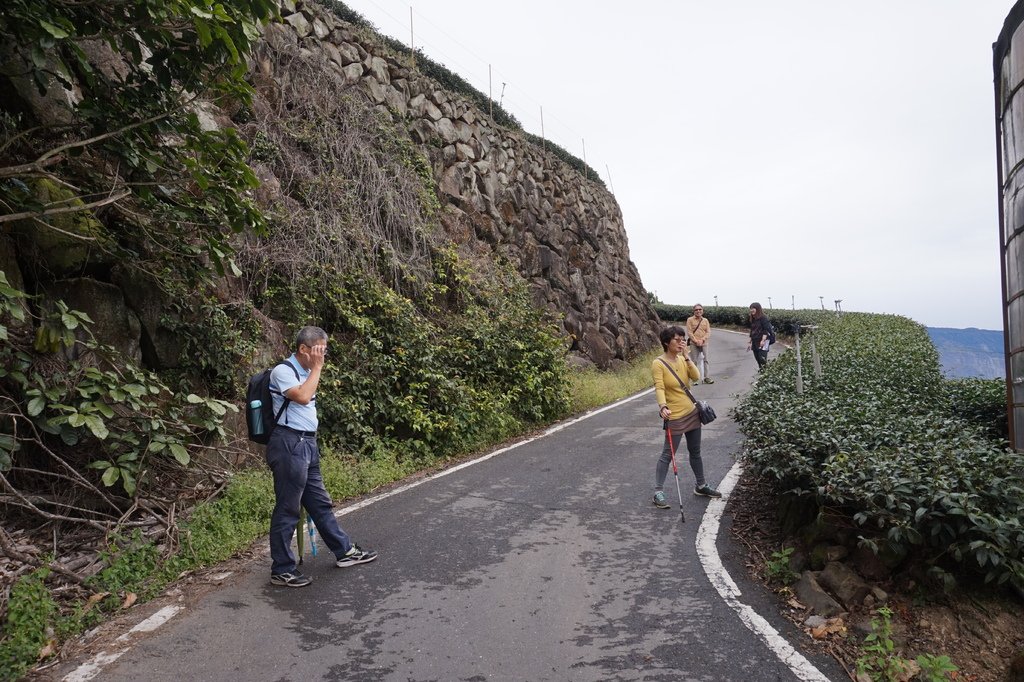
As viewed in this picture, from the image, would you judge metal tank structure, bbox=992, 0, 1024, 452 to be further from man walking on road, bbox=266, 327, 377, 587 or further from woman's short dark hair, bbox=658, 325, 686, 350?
man walking on road, bbox=266, 327, 377, 587

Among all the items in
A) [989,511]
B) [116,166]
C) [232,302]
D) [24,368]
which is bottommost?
[989,511]

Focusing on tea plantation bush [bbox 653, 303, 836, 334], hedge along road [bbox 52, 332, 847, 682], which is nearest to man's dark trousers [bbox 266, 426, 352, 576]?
hedge along road [bbox 52, 332, 847, 682]

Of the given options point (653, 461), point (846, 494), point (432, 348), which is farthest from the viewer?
point (432, 348)

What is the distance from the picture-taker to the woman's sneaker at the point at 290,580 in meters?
4.70

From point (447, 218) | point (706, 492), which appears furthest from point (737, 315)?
point (706, 492)

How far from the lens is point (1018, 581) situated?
12.6ft

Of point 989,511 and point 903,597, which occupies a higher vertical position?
point 989,511

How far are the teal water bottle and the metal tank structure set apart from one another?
7.01 m

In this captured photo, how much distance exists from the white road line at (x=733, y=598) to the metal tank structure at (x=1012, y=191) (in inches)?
121

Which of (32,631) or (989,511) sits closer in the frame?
(32,631)

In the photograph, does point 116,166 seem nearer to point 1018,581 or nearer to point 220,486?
point 220,486

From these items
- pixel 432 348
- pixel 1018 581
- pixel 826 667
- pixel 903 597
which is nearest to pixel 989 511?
pixel 1018 581

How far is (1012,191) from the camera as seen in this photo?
21.8 ft

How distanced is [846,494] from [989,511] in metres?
0.86
